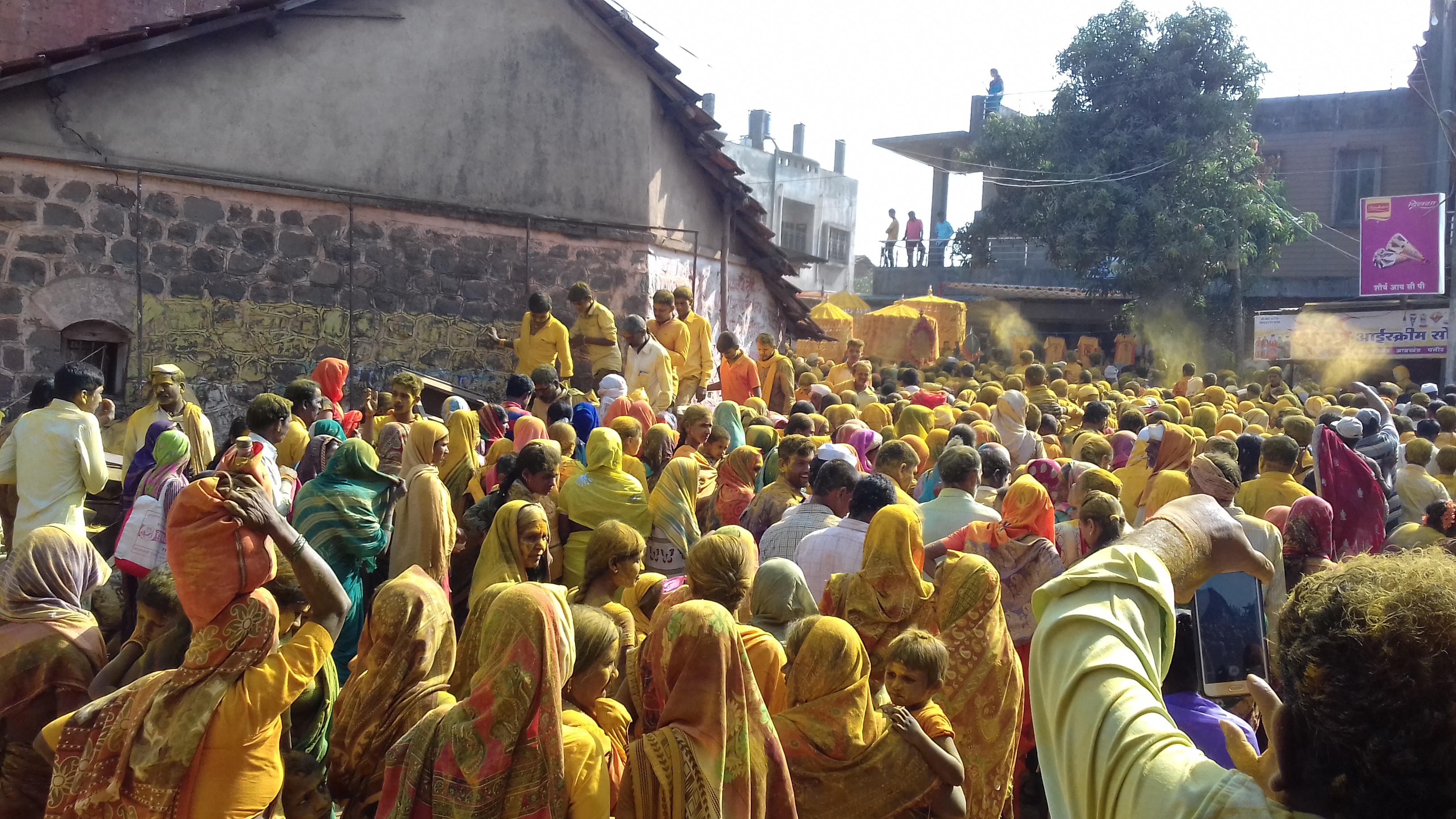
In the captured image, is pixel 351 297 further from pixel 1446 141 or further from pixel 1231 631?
pixel 1446 141

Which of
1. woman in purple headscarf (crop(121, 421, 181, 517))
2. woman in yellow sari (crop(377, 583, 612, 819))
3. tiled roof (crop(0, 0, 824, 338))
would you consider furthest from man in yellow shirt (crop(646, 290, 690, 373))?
woman in yellow sari (crop(377, 583, 612, 819))

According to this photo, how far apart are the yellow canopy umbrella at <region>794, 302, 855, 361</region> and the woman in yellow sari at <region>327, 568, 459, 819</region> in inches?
891

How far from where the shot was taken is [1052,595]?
5.69ft

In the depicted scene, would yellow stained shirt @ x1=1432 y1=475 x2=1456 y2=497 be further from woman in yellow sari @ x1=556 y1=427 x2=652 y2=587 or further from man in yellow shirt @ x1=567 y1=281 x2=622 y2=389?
man in yellow shirt @ x1=567 y1=281 x2=622 y2=389

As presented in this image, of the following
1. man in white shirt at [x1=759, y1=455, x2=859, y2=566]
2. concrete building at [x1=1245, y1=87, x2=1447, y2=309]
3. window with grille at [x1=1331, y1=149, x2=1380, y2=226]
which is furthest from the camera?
window with grille at [x1=1331, y1=149, x2=1380, y2=226]

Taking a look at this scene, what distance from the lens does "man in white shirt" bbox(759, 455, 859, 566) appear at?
5656 mm

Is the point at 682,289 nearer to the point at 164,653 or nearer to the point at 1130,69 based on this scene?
the point at 164,653

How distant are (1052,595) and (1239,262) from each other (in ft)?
90.9

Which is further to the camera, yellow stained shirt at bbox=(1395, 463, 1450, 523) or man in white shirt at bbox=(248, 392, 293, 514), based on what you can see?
yellow stained shirt at bbox=(1395, 463, 1450, 523)

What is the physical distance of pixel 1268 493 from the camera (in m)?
7.00

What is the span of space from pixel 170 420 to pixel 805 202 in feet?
145

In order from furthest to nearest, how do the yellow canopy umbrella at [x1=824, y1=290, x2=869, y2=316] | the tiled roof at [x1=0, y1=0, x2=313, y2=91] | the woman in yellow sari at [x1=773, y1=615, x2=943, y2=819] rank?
the yellow canopy umbrella at [x1=824, y1=290, x2=869, y2=316] → the tiled roof at [x1=0, y1=0, x2=313, y2=91] → the woman in yellow sari at [x1=773, y1=615, x2=943, y2=819]

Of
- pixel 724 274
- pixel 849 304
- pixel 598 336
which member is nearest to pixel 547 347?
pixel 598 336

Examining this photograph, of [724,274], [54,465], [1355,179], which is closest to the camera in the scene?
[54,465]
